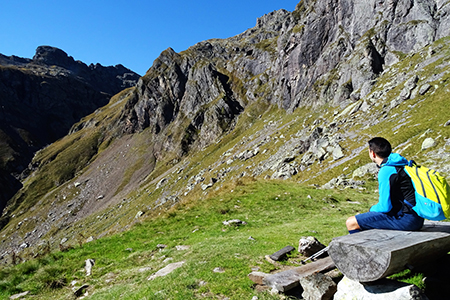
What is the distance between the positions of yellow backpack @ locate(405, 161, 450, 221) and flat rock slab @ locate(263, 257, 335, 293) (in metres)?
3.11

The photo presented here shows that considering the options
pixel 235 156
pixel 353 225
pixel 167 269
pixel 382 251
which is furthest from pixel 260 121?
pixel 382 251

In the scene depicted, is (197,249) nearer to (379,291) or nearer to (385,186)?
(379,291)

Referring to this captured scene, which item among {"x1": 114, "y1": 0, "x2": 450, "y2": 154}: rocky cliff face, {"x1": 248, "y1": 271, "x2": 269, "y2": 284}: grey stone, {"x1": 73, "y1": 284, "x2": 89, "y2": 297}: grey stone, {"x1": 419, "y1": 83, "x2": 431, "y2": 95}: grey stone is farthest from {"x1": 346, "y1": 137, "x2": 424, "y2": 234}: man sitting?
{"x1": 114, "y1": 0, "x2": 450, "y2": 154}: rocky cliff face

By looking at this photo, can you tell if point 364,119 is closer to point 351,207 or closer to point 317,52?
point 351,207

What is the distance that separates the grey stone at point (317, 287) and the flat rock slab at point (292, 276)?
373 mm

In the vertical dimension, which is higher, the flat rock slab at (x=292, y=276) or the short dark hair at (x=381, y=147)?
the short dark hair at (x=381, y=147)

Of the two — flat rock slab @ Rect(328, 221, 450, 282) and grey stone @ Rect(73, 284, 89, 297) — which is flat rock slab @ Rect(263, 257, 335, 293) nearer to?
flat rock slab @ Rect(328, 221, 450, 282)

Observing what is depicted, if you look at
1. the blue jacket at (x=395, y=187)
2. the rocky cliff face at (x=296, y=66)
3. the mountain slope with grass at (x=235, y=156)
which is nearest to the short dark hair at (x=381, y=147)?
the blue jacket at (x=395, y=187)

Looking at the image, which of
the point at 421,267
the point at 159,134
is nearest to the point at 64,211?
the point at 159,134

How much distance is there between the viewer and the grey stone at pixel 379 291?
4406 mm

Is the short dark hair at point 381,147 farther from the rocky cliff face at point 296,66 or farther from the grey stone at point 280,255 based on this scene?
the rocky cliff face at point 296,66

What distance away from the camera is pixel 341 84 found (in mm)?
78375

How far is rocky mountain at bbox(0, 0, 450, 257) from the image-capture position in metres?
45.0

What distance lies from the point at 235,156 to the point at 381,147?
7901 cm
